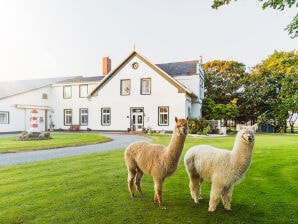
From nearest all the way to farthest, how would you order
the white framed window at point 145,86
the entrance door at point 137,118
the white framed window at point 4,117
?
the white framed window at point 4,117 < the white framed window at point 145,86 < the entrance door at point 137,118

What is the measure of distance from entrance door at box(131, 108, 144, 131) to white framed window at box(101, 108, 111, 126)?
3264 mm

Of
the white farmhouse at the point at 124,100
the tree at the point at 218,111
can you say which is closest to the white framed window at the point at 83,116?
the white farmhouse at the point at 124,100

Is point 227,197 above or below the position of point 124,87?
below

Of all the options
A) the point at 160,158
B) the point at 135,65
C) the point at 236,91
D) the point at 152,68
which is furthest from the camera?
the point at 236,91

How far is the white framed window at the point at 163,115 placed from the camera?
28344 millimetres

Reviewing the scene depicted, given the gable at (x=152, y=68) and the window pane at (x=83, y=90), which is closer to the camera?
the gable at (x=152, y=68)

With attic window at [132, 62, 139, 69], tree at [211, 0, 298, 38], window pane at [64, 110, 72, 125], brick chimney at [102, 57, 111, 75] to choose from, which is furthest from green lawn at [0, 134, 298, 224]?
brick chimney at [102, 57, 111, 75]

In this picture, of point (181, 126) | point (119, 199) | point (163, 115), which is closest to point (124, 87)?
point (163, 115)

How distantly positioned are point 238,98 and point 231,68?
19.5ft

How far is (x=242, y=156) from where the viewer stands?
4.65m

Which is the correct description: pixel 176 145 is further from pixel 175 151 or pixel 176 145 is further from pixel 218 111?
pixel 218 111

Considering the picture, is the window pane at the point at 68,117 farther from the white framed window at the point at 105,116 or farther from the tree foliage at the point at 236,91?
the tree foliage at the point at 236,91

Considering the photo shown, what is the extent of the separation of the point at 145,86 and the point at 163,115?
13.8ft

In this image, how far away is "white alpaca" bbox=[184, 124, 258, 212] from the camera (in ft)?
15.2
